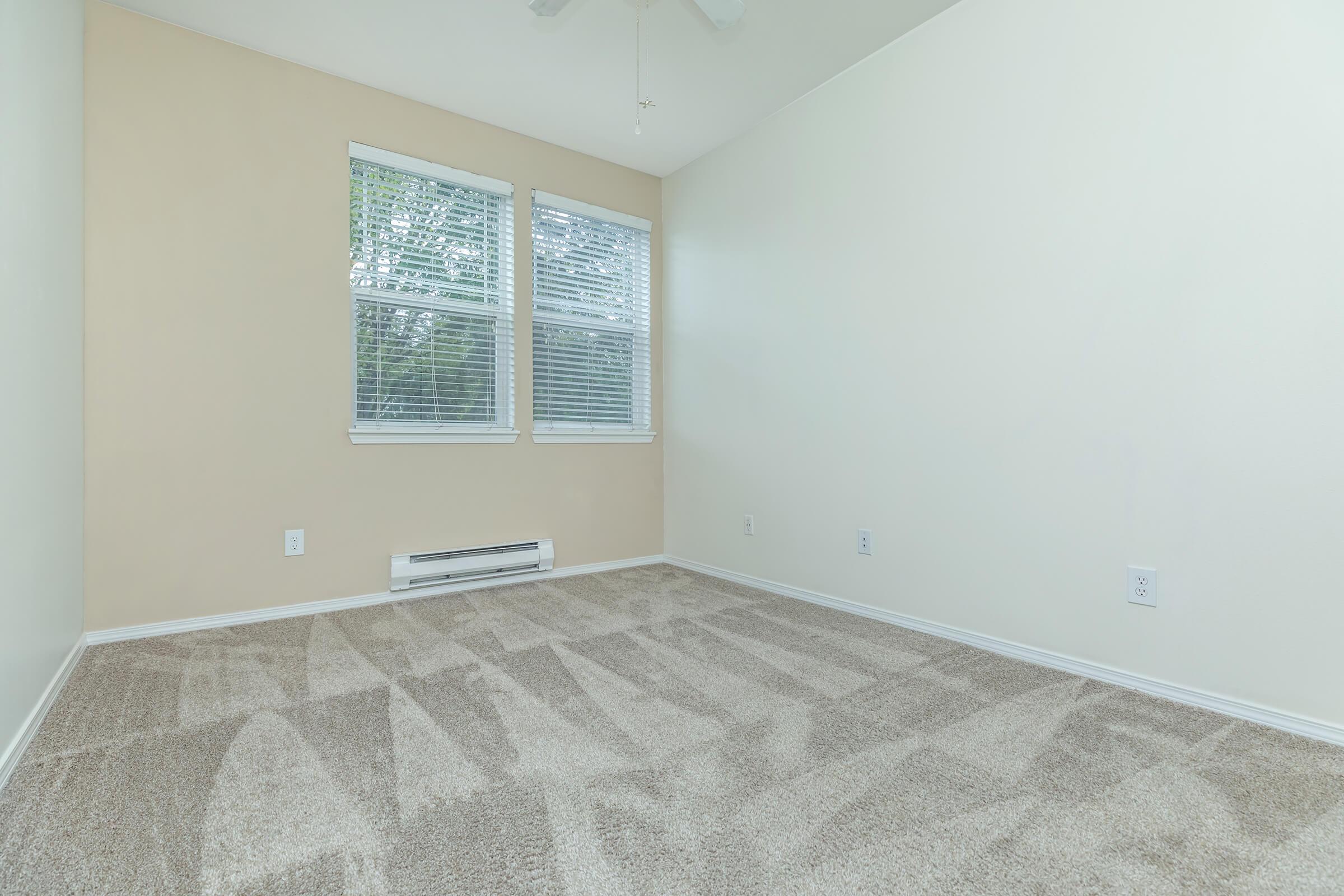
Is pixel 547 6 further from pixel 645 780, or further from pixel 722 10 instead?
pixel 645 780

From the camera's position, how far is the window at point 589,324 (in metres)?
3.59

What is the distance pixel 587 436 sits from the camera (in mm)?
3742

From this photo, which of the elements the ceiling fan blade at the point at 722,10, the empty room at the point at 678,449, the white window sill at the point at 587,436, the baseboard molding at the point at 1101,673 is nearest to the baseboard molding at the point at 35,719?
the empty room at the point at 678,449

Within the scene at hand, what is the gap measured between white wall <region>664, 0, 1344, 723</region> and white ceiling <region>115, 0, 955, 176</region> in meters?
0.23

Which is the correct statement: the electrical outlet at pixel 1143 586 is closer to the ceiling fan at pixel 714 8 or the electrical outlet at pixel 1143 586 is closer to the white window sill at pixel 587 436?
the ceiling fan at pixel 714 8

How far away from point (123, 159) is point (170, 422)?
1.06 meters

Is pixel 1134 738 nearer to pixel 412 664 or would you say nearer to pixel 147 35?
pixel 412 664

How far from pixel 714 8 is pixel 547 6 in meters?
0.59

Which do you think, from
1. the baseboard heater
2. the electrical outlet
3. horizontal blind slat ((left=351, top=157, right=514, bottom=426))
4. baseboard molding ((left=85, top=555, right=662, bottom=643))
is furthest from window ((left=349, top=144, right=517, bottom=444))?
the electrical outlet

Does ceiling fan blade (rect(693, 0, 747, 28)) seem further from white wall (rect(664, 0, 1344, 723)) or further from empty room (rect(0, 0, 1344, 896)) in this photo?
white wall (rect(664, 0, 1344, 723))

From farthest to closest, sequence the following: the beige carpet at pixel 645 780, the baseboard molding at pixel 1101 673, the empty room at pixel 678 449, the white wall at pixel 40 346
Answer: the baseboard molding at pixel 1101 673 → the white wall at pixel 40 346 → the empty room at pixel 678 449 → the beige carpet at pixel 645 780

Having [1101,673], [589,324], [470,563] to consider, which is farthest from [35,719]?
[1101,673]

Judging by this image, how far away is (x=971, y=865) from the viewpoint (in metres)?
1.15

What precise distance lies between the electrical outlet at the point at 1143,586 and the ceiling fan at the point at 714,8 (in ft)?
7.69
